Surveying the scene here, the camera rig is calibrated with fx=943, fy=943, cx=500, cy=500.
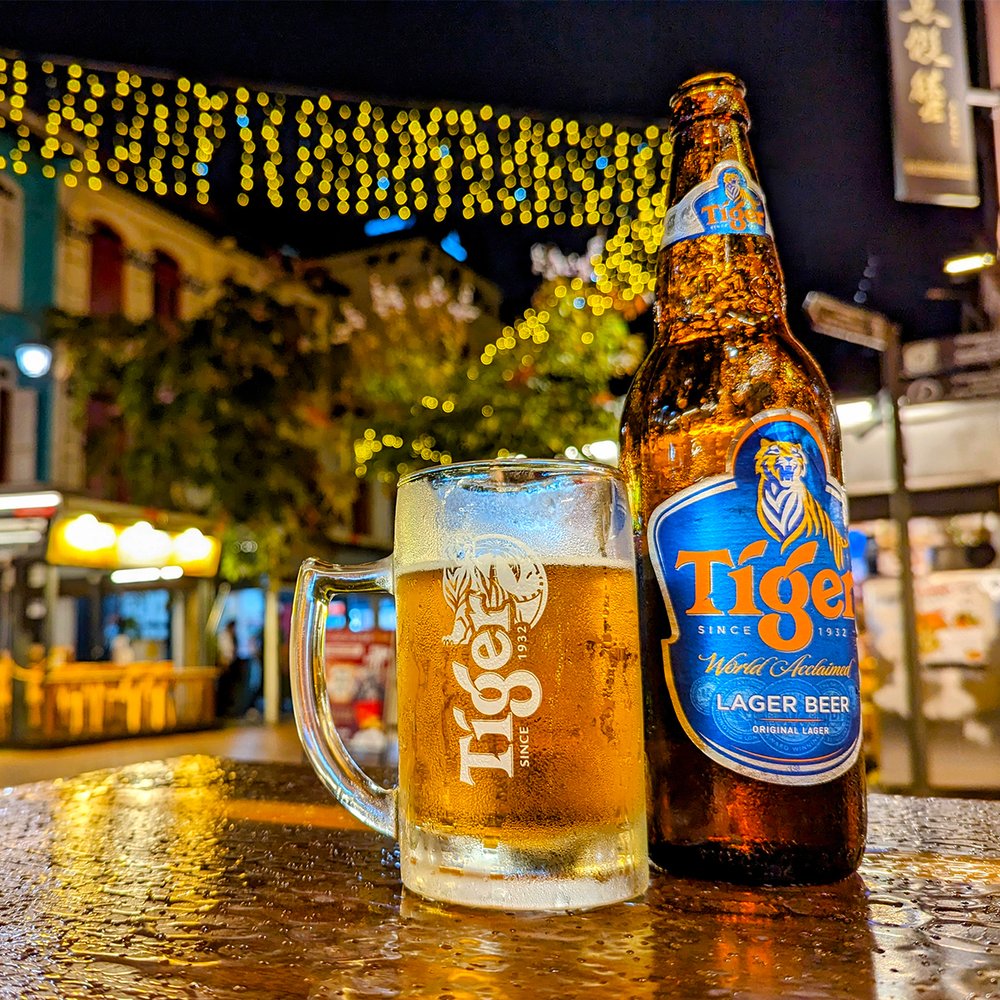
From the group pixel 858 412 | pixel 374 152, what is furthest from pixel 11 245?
pixel 858 412

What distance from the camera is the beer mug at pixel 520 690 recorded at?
553mm

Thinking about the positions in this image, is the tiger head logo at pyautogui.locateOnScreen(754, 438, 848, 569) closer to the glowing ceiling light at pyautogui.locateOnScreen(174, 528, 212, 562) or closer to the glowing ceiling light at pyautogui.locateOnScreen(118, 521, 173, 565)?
the glowing ceiling light at pyautogui.locateOnScreen(118, 521, 173, 565)

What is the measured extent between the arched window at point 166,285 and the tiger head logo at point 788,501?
11.5 m

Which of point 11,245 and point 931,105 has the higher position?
point 11,245

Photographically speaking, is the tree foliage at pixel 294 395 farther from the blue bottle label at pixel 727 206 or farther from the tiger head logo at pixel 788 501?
the tiger head logo at pixel 788 501

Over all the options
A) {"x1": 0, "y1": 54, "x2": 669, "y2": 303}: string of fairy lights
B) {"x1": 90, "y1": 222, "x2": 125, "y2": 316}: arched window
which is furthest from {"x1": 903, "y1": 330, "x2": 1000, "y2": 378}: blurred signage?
{"x1": 90, "y1": 222, "x2": 125, "y2": 316}: arched window

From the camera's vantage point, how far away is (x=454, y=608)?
0.60 meters

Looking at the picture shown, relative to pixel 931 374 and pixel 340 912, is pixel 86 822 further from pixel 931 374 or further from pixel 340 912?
pixel 931 374

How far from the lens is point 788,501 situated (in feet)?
2.13

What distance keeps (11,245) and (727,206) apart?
10.6 meters

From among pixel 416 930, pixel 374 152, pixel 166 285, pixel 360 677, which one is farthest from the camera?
pixel 166 285

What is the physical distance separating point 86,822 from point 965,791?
16.7 ft

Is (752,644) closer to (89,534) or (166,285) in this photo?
(89,534)

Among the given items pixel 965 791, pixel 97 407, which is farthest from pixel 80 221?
pixel 965 791
